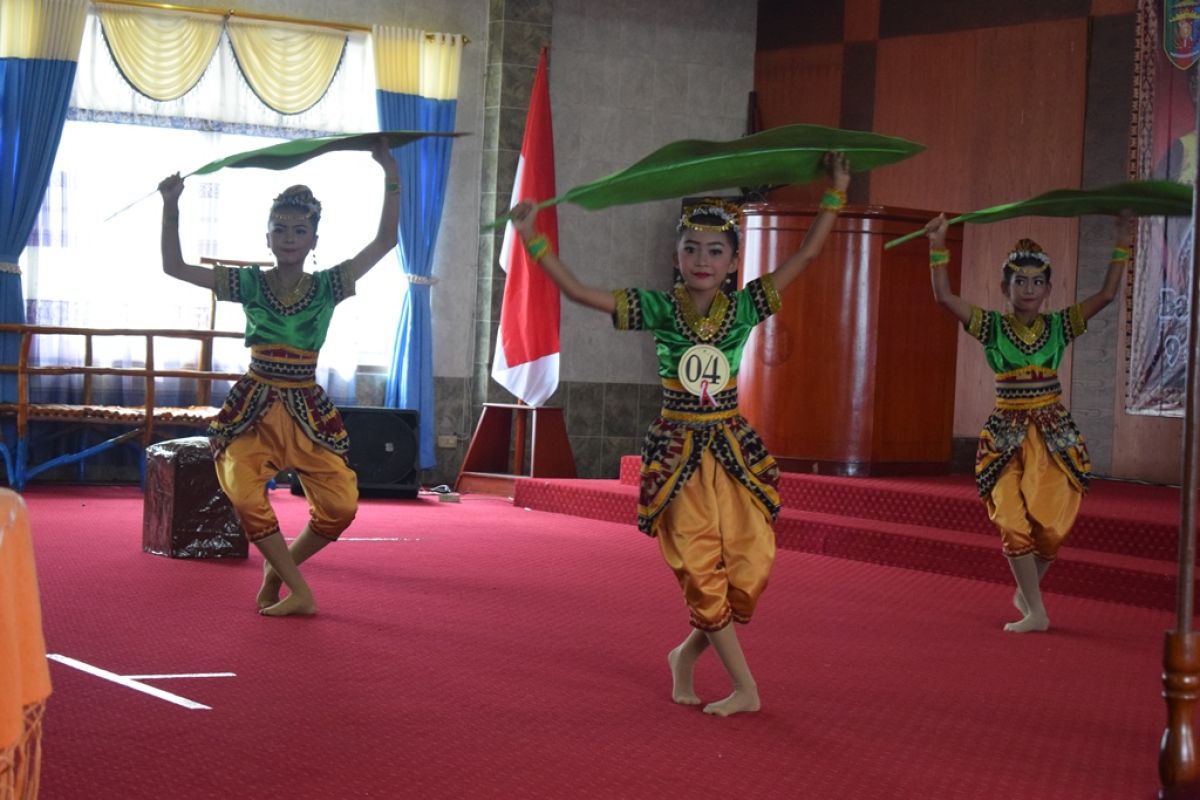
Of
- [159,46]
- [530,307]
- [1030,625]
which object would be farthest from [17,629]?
[159,46]

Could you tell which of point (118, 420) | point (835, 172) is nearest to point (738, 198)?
point (118, 420)

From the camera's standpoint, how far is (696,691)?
13.3 ft

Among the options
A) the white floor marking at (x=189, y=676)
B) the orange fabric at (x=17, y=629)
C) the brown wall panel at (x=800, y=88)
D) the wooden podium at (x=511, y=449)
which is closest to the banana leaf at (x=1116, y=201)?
the white floor marking at (x=189, y=676)

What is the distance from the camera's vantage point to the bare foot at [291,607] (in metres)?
4.93

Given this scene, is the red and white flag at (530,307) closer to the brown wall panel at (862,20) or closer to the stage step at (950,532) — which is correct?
the stage step at (950,532)

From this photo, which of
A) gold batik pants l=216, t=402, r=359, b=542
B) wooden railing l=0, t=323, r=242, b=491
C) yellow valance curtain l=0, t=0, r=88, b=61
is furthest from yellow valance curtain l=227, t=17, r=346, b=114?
gold batik pants l=216, t=402, r=359, b=542

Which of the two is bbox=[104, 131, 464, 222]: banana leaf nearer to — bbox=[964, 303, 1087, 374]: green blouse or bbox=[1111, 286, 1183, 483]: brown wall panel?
bbox=[964, 303, 1087, 374]: green blouse

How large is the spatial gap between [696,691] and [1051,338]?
213 cm

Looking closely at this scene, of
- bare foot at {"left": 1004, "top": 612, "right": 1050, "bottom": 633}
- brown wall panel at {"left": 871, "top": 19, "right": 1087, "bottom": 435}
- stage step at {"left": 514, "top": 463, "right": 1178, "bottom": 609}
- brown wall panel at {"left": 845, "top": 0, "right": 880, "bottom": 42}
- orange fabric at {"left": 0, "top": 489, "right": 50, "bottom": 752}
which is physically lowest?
bare foot at {"left": 1004, "top": 612, "right": 1050, "bottom": 633}

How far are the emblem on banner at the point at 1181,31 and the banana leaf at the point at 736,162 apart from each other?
5168mm

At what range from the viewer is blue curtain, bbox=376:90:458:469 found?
995 cm

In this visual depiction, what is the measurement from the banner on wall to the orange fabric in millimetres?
7646

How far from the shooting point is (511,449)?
1021 centimetres

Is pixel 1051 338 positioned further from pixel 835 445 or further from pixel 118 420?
pixel 118 420
